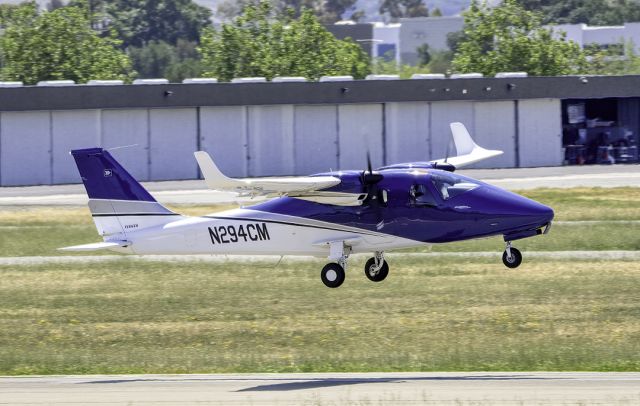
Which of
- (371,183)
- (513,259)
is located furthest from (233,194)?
(513,259)

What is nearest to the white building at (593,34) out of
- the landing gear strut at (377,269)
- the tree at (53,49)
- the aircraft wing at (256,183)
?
the tree at (53,49)

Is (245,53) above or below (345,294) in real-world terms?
above

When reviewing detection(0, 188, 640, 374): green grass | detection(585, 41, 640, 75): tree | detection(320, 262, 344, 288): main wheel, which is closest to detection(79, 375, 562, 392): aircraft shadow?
detection(0, 188, 640, 374): green grass

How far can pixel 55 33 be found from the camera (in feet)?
295

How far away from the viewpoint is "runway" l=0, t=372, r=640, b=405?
22.0 meters

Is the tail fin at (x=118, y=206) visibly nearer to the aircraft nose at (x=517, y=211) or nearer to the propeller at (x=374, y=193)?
the propeller at (x=374, y=193)

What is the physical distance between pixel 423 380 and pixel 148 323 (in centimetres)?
1048

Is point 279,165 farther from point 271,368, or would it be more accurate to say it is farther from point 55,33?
point 271,368

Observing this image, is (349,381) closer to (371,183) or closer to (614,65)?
(371,183)

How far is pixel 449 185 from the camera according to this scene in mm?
26859

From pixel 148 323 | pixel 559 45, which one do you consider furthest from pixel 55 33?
pixel 148 323

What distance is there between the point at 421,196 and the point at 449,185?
2.37 feet

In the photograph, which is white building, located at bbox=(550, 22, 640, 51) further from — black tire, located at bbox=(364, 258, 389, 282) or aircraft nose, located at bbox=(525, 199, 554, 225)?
aircraft nose, located at bbox=(525, 199, 554, 225)

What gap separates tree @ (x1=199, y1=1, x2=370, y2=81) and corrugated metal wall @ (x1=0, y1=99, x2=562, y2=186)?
17013mm
